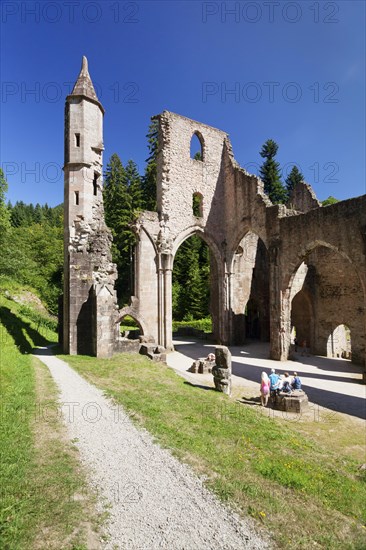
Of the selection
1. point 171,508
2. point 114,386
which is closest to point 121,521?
point 171,508

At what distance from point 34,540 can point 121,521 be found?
917 mm

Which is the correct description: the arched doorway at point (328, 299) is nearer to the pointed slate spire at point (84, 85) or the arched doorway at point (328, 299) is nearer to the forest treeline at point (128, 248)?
the pointed slate spire at point (84, 85)

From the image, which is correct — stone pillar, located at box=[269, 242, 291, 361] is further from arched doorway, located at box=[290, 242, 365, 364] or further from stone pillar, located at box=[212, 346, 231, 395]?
stone pillar, located at box=[212, 346, 231, 395]

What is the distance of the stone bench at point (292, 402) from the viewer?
9.23 metres

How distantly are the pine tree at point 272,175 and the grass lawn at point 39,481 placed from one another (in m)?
40.4

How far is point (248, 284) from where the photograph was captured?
24375 mm

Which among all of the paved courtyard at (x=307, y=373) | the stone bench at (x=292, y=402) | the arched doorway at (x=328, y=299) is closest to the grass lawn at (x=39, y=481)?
the paved courtyard at (x=307, y=373)

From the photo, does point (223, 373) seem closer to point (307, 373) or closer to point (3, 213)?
point (307, 373)

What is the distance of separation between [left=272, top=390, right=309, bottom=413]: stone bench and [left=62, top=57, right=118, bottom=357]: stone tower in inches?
278

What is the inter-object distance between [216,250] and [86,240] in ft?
35.5

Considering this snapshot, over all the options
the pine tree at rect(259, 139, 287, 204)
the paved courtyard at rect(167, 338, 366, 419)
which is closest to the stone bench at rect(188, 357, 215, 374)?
the paved courtyard at rect(167, 338, 366, 419)

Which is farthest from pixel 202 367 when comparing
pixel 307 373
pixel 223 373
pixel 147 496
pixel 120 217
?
pixel 120 217

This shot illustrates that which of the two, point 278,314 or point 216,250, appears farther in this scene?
point 216,250

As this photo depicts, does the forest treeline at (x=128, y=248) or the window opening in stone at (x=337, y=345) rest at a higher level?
the forest treeline at (x=128, y=248)
